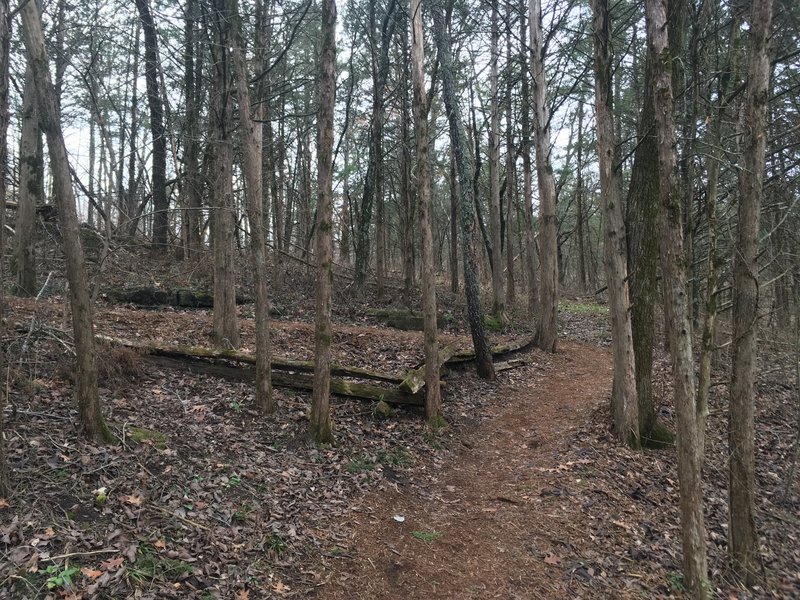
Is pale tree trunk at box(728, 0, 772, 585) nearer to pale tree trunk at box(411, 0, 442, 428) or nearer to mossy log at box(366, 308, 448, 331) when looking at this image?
pale tree trunk at box(411, 0, 442, 428)

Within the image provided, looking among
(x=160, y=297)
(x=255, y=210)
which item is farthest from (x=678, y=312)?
(x=160, y=297)

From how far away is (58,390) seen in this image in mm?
6129

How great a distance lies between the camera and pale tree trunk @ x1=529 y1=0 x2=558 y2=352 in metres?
12.7

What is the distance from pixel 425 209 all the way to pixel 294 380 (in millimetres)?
3780

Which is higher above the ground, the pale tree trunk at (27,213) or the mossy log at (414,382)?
the pale tree trunk at (27,213)

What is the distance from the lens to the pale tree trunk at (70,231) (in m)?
4.46

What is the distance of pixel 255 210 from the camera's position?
7223 millimetres

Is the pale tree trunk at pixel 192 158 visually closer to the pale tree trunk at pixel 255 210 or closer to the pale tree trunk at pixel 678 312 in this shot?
the pale tree trunk at pixel 255 210

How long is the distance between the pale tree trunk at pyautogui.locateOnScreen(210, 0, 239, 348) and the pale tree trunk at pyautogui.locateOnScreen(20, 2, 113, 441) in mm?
2983

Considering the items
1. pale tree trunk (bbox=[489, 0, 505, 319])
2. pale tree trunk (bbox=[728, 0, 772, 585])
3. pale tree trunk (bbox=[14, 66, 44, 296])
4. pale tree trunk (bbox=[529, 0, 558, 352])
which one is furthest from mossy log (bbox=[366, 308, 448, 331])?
pale tree trunk (bbox=[728, 0, 772, 585])

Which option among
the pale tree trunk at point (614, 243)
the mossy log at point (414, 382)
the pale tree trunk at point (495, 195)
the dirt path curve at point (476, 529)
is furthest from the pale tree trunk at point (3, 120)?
the pale tree trunk at point (495, 195)

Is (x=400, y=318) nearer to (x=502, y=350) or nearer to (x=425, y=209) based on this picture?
(x=502, y=350)

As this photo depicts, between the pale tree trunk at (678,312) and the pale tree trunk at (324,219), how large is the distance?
3.90 meters

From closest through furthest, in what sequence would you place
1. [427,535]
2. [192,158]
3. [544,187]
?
[427,535] → [544,187] → [192,158]
